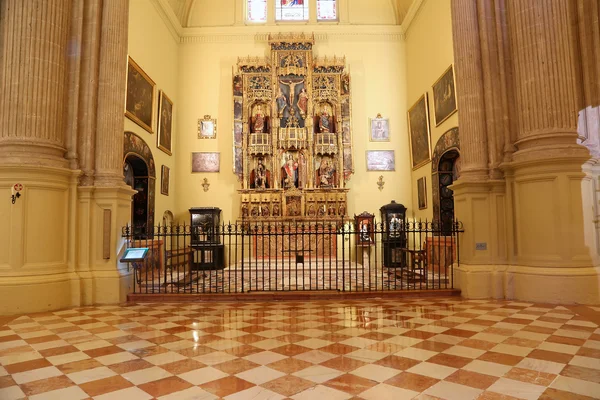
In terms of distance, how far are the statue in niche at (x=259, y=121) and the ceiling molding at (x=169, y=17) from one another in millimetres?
4496

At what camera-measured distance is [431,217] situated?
45.8ft

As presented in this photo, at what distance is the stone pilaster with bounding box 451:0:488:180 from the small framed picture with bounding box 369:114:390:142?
855 cm

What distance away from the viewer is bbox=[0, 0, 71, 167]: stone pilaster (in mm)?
6492

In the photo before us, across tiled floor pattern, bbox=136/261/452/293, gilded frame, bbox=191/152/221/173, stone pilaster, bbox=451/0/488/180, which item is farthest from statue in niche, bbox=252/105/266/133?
stone pilaster, bbox=451/0/488/180

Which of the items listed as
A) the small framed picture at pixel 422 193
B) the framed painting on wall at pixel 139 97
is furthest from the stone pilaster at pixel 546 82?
the framed painting on wall at pixel 139 97

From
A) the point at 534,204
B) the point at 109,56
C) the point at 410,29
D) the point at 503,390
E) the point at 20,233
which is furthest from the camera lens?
the point at 410,29

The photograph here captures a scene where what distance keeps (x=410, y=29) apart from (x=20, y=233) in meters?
15.2

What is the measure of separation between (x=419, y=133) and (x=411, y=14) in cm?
477

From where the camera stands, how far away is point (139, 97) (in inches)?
496

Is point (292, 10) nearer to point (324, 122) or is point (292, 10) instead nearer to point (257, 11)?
point (257, 11)

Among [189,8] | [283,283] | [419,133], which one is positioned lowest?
[283,283]

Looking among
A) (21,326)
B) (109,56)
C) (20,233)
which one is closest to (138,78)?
(109,56)

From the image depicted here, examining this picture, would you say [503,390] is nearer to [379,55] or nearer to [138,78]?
[138,78]

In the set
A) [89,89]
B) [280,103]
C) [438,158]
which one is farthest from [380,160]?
[89,89]
